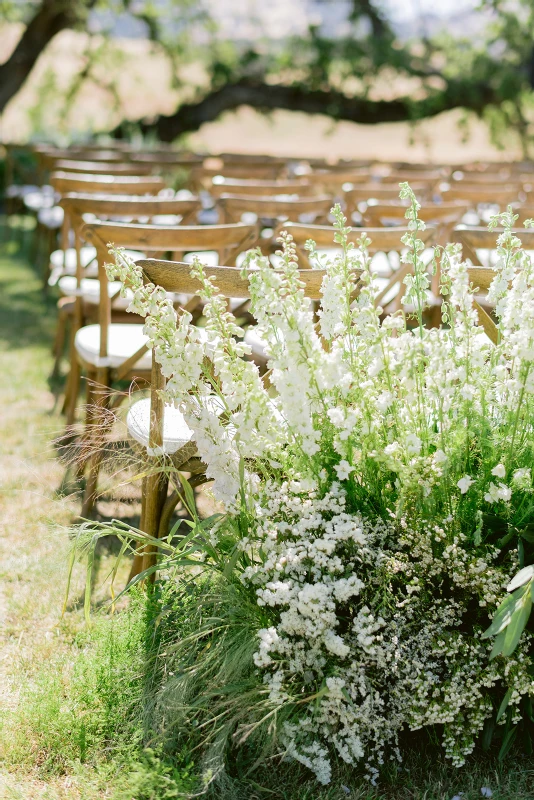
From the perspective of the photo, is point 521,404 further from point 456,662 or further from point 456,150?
point 456,150

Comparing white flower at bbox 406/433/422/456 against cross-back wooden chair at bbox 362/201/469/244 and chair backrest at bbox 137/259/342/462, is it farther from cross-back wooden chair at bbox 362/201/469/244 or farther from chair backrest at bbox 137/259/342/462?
cross-back wooden chair at bbox 362/201/469/244

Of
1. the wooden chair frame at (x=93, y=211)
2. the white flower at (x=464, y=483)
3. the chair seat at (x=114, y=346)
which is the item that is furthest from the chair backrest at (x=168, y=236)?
the white flower at (x=464, y=483)

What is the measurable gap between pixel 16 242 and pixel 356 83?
8409 mm

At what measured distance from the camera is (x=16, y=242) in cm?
985

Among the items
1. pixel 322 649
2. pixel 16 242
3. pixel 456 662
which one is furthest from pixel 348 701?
pixel 16 242

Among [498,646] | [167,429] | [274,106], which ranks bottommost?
[498,646]

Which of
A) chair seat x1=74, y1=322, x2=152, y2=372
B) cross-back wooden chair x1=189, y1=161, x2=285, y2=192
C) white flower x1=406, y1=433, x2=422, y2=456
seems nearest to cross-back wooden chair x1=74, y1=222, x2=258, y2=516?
chair seat x1=74, y1=322, x2=152, y2=372

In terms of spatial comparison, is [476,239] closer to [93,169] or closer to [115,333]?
[115,333]

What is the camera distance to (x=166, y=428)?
8.24 feet

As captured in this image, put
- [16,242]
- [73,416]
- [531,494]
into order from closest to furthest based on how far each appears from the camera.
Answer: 1. [531,494]
2. [73,416]
3. [16,242]

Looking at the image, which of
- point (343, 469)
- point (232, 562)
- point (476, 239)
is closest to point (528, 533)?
point (343, 469)

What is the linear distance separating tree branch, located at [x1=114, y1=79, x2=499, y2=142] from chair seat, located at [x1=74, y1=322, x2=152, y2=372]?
510 inches

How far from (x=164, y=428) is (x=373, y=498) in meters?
0.67

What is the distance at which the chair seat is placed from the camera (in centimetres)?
318
